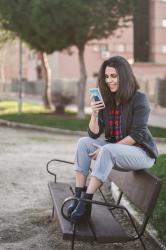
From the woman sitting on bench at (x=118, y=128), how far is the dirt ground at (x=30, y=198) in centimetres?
85

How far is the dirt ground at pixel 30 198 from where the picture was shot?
17.8 ft

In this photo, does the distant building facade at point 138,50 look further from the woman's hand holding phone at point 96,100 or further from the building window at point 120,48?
the woman's hand holding phone at point 96,100

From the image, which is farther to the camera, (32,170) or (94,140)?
(32,170)

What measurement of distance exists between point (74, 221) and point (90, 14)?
17.9 m

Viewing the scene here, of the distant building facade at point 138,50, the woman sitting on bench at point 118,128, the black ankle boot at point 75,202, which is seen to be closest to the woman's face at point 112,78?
the woman sitting on bench at point 118,128

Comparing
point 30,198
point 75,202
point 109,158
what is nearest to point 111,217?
point 75,202

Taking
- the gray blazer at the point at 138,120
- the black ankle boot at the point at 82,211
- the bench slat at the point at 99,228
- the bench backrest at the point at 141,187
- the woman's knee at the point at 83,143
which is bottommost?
the bench slat at the point at 99,228

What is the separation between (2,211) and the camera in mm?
6809

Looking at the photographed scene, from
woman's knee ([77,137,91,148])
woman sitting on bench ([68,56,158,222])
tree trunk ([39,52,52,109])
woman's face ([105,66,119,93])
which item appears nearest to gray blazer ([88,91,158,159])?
woman sitting on bench ([68,56,158,222])

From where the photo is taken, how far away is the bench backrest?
14.2ft

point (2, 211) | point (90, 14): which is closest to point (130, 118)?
point (2, 211)

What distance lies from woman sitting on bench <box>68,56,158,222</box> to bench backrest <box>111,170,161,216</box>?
6.1 inches

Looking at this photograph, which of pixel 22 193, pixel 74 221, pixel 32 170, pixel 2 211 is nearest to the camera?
pixel 74 221

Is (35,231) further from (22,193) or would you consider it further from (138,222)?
(22,193)
